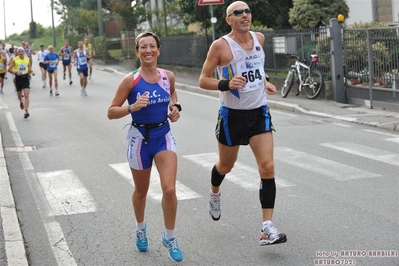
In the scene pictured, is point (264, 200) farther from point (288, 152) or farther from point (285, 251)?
point (288, 152)

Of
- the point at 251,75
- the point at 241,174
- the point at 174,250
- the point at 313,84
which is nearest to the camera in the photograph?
the point at 174,250

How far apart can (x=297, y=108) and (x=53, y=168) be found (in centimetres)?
762

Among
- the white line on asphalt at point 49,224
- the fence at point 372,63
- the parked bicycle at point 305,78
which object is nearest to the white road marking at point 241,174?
the white line on asphalt at point 49,224

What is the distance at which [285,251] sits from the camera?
650cm

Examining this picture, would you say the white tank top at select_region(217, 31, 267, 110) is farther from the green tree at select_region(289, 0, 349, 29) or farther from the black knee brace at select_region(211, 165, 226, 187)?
the green tree at select_region(289, 0, 349, 29)

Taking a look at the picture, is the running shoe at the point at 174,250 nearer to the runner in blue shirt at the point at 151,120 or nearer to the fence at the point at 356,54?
the runner in blue shirt at the point at 151,120

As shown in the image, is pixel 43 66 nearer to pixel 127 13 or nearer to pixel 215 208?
pixel 127 13

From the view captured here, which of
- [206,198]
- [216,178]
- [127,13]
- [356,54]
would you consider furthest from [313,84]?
[127,13]

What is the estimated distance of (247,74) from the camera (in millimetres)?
6910

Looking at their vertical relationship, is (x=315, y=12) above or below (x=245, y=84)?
above

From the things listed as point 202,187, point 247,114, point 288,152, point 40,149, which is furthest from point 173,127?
point 247,114

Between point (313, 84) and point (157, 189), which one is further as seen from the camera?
point (313, 84)

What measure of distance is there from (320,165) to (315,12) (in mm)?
14579

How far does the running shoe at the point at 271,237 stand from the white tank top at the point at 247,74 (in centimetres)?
112
